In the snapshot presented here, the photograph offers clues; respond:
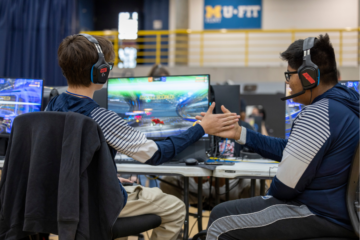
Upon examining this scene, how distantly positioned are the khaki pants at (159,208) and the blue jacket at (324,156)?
1.78ft

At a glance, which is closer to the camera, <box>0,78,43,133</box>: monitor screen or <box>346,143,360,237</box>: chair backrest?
<box>346,143,360,237</box>: chair backrest

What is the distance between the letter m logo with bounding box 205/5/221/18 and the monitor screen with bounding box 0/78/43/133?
615cm

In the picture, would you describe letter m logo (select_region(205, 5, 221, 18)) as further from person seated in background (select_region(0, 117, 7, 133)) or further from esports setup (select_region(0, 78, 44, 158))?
person seated in background (select_region(0, 117, 7, 133))

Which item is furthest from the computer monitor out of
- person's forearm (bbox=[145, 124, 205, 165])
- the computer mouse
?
person's forearm (bbox=[145, 124, 205, 165])

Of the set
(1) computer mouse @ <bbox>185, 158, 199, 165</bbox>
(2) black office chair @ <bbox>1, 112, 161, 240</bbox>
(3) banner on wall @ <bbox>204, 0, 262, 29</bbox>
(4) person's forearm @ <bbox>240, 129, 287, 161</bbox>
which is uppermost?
(3) banner on wall @ <bbox>204, 0, 262, 29</bbox>

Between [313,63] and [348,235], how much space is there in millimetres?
580

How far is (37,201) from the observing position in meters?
1.11

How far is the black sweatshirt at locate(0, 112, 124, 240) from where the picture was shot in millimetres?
1070

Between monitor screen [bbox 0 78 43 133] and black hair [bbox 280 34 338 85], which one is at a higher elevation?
black hair [bbox 280 34 338 85]

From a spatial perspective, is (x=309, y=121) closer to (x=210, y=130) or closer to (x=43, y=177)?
(x=210, y=130)

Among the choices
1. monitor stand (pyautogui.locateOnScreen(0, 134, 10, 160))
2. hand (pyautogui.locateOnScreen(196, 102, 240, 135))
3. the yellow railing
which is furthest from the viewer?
the yellow railing

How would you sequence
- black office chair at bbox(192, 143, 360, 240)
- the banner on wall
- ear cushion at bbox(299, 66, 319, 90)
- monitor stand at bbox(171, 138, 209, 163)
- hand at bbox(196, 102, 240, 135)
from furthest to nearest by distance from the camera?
the banner on wall < monitor stand at bbox(171, 138, 209, 163) < hand at bbox(196, 102, 240, 135) < ear cushion at bbox(299, 66, 319, 90) < black office chair at bbox(192, 143, 360, 240)

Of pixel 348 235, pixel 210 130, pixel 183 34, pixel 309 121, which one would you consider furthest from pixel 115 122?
pixel 183 34

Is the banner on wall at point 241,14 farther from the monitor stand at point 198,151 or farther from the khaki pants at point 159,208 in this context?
the khaki pants at point 159,208
